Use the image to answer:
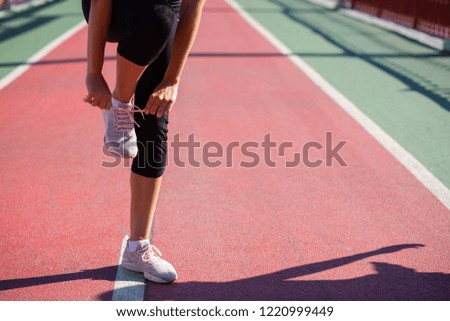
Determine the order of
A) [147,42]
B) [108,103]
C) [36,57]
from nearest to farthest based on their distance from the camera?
[147,42] < [108,103] < [36,57]

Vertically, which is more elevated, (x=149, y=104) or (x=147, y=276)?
(x=149, y=104)

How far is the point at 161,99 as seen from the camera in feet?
8.91

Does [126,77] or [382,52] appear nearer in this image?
[126,77]

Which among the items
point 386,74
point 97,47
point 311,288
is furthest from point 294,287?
point 386,74

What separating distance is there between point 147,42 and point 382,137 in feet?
12.5

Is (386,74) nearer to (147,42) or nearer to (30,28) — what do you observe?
(147,42)

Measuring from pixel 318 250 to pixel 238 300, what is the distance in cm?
80

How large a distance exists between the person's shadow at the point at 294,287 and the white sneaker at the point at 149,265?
0.05 m

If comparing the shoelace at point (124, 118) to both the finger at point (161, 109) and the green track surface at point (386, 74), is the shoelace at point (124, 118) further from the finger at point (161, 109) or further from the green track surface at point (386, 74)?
the green track surface at point (386, 74)

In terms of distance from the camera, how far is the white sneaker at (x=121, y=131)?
285cm

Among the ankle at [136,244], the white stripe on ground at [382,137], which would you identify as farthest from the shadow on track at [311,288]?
the white stripe on ground at [382,137]

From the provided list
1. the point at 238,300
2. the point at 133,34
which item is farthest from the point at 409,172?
the point at 133,34
